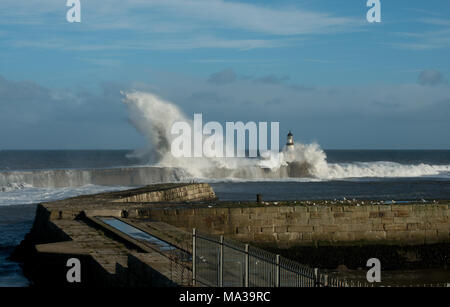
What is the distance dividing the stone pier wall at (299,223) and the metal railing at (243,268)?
8154mm

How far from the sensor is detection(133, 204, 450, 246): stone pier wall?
56.5 feet

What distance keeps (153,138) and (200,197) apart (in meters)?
26.9

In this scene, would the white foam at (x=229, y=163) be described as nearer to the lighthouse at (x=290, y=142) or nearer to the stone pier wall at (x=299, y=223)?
the lighthouse at (x=290, y=142)

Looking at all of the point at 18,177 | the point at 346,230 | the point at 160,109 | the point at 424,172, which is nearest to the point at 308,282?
the point at 346,230

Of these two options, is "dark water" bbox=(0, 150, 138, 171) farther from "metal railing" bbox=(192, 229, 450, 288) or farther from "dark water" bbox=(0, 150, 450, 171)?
"metal railing" bbox=(192, 229, 450, 288)

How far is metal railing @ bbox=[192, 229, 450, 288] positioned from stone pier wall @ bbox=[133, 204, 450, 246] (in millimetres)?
8154

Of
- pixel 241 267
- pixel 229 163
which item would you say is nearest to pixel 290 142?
pixel 229 163

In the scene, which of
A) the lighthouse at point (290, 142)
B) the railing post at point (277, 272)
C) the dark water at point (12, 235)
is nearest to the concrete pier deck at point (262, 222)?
the dark water at point (12, 235)

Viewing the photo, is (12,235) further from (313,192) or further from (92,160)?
(92,160)

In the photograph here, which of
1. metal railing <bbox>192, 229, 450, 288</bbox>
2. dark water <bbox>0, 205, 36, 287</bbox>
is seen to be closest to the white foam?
dark water <bbox>0, 205, 36, 287</bbox>

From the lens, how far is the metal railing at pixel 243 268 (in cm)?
677

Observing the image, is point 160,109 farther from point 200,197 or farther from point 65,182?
point 200,197

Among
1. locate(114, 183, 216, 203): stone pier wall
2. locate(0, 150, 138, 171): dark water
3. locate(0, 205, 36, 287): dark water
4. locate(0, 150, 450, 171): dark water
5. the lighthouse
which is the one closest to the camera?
locate(0, 205, 36, 287): dark water
